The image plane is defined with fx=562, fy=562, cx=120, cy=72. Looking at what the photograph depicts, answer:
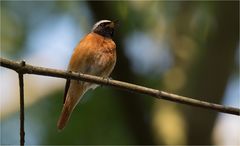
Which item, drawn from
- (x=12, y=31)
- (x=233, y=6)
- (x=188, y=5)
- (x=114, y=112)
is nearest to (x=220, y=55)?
(x=233, y=6)

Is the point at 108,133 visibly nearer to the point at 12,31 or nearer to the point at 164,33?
the point at 164,33

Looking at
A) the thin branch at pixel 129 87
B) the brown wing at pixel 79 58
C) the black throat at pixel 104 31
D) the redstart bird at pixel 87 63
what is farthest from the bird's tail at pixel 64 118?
the thin branch at pixel 129 87

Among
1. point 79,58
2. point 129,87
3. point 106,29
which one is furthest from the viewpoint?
point 106,29

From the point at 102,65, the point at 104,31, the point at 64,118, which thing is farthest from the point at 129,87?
the point at 104,31

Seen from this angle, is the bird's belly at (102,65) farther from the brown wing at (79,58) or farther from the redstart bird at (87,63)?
the brown wing at (79,58)

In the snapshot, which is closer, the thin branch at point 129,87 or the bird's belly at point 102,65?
the thin branch at point 129,87

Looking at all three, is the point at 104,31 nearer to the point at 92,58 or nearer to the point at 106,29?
the point at 106,29

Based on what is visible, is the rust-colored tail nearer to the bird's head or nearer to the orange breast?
the orange breast

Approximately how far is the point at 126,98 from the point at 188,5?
98.2 inches

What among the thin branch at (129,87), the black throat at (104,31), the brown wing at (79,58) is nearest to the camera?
the thin branch at (129,87)

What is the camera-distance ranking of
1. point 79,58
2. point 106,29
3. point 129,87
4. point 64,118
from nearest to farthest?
point 129,87
point 64,118
point 79,58
point 106,29

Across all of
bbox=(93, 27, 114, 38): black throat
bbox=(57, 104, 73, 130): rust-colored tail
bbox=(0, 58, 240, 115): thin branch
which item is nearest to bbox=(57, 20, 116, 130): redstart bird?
bbox=(57, 104, 73, 130): rust-colored tail

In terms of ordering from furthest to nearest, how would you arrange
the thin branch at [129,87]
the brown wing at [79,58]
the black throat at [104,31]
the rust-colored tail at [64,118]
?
the black throat at [104,31] → the brown wing at [79,58] → the rust-colored tail at [64,118] → the thin branch at [129,87]

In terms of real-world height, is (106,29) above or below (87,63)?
above
